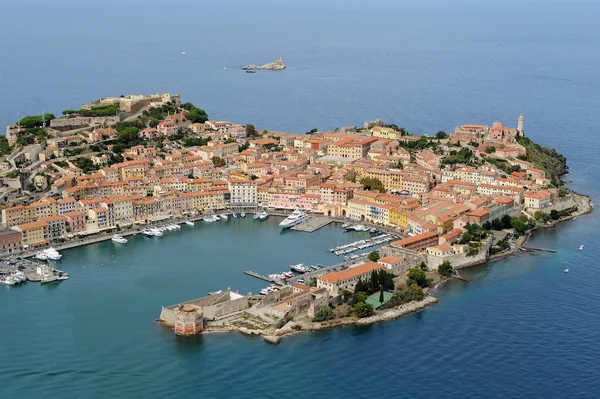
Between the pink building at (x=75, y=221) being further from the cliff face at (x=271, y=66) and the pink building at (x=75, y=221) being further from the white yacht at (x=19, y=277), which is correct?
the cliff face at (x=271, y=66)

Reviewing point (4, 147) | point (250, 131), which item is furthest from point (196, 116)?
point (4, 147)

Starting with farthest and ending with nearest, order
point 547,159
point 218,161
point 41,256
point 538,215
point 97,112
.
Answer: point 97,112 → point 547,159 → point 218,161 → point 538,215 → point 41,256

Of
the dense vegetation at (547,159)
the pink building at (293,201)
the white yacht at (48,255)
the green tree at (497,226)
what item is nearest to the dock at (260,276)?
the white yacht at (48,255)

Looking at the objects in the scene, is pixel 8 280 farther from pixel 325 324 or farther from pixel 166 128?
pixel 166 128

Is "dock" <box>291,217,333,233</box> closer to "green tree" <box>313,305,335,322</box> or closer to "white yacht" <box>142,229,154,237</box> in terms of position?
"white yacht" <box>142,229,154,237</box>

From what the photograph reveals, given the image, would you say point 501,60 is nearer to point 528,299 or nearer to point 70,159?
point 70,159

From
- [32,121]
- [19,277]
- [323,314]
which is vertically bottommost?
[323,314]

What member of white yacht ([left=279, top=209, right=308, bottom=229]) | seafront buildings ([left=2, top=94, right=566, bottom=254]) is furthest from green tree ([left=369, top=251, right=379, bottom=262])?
white yacht ([left=279, top=209, right=308, bottom=229])
